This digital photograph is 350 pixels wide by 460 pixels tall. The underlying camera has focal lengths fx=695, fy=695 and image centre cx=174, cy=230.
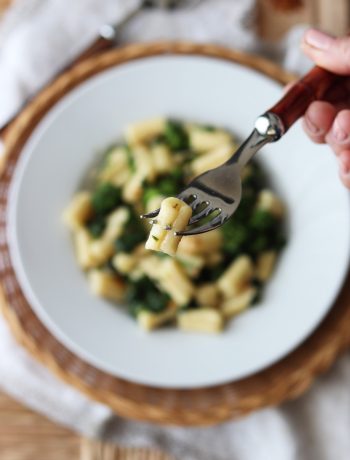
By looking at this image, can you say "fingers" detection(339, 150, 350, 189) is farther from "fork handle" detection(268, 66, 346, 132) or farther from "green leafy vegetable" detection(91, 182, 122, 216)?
"green leafy vegetable" detection(91, 182, 122, 216)

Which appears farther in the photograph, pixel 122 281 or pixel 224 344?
pixel 122 281

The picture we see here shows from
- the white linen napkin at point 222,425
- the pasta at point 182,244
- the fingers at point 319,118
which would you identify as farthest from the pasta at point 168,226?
the white linen napkin at point 222,425

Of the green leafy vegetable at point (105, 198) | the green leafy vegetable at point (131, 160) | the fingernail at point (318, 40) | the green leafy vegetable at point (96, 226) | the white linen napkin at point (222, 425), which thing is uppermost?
the green leafy vegetable at point (131, 160)

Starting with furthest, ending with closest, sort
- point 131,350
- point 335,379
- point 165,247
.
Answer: point 335,379
point 131,350
point 165,247

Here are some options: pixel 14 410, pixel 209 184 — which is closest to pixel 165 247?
pixel 209 184

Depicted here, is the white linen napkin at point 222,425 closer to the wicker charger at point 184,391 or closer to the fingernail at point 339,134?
the wicker charger at point 184,391

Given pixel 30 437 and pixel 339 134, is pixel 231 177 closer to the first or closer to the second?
pixel 339 134

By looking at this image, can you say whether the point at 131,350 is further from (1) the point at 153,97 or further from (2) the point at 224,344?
(1) the point at 153,97

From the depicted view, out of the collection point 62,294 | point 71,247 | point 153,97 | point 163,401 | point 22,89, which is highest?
point 22,89

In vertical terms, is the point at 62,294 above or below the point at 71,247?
below
